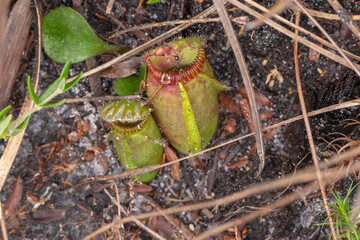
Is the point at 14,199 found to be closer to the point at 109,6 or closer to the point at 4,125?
the point at 4,125

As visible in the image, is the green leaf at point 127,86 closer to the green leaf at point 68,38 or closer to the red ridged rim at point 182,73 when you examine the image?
the green leaf at point 68,38

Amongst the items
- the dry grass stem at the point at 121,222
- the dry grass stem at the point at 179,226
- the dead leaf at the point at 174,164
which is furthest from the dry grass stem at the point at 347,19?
the dry grass stem at the point at 121,222

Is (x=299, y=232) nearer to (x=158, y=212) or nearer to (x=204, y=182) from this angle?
(x=204, y=182)

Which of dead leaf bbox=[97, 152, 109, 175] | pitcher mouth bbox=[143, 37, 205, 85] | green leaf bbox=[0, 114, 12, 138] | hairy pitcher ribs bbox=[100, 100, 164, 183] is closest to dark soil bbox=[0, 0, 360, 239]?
dead leaf bbox=[97, 152, 109, 175]

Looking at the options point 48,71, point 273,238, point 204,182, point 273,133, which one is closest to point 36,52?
point 48,71

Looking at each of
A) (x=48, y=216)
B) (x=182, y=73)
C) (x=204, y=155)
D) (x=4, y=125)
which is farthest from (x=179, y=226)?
(x=4, y=125)

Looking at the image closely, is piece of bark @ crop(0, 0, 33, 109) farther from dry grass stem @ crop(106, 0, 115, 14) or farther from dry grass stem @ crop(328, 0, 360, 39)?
dry grass stem @ crop(328, 0, 360, 39)

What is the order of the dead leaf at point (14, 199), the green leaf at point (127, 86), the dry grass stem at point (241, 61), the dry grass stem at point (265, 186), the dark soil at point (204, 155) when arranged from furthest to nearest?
the dead leaf at point (14, 199) → the green leaf at point (127, 86) → the dark soil at point (204, 155) → the dry grass stem at point (265, 186) → the dry grass stem at point (241, 61)
